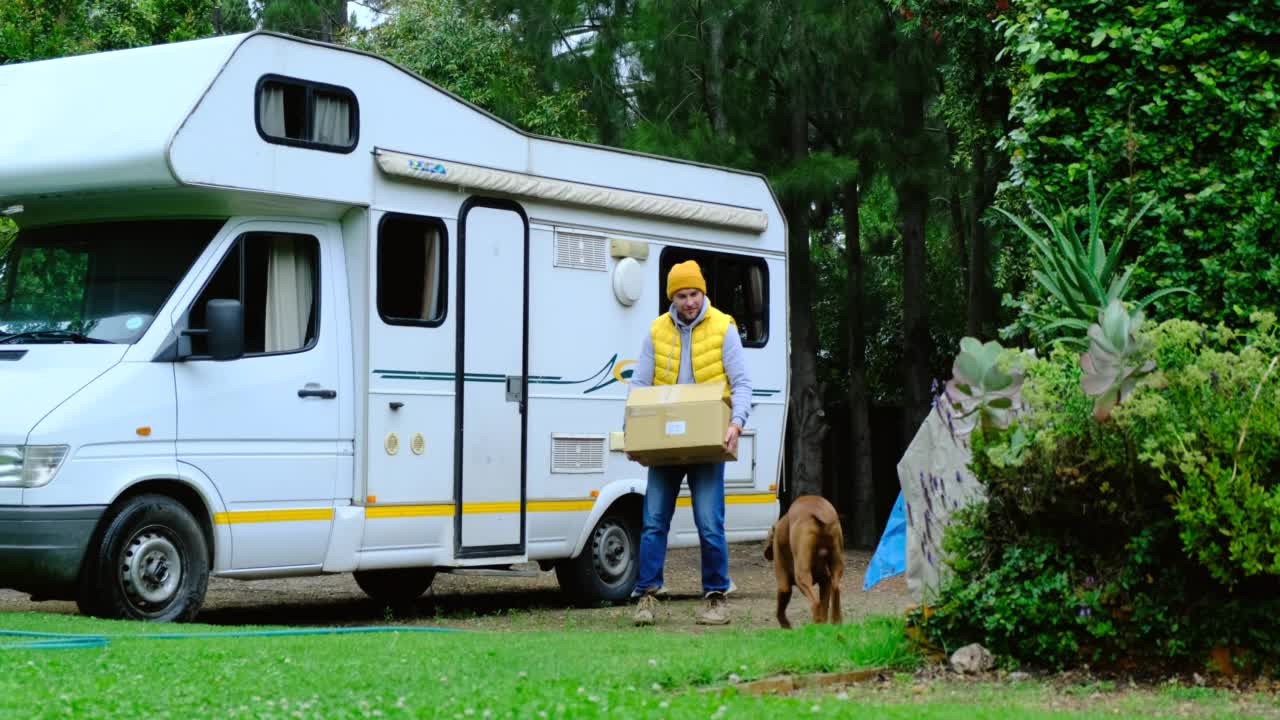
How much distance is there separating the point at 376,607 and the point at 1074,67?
6160mm

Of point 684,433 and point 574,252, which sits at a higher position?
point 574,252

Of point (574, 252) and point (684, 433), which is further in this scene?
point (574, 252)

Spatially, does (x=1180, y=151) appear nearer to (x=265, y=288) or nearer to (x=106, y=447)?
(x=265, y=288)

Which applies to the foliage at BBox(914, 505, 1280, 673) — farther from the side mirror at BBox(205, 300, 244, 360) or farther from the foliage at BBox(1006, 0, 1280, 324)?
the side mirror at BBox(205, 300, 244, 360)

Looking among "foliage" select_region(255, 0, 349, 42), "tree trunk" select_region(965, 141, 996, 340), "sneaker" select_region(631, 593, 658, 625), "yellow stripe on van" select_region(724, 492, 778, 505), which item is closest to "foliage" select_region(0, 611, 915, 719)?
"sneaker" select_region(631, 593, 658, 625)

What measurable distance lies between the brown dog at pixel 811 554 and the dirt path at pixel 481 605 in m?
1.02

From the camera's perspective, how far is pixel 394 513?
34.9ft

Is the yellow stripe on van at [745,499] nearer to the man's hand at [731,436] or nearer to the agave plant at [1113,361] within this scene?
the man's hand at [731,436]

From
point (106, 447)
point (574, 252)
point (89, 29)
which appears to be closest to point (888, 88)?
point (574, 252)

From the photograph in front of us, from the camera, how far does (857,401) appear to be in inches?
885

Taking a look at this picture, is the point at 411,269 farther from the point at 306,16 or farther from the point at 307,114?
the point at 306,16

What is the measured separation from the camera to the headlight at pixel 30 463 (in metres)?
8.95

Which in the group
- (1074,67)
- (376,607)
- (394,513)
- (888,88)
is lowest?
(376,607)

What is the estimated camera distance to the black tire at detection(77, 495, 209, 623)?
920 centimetres
